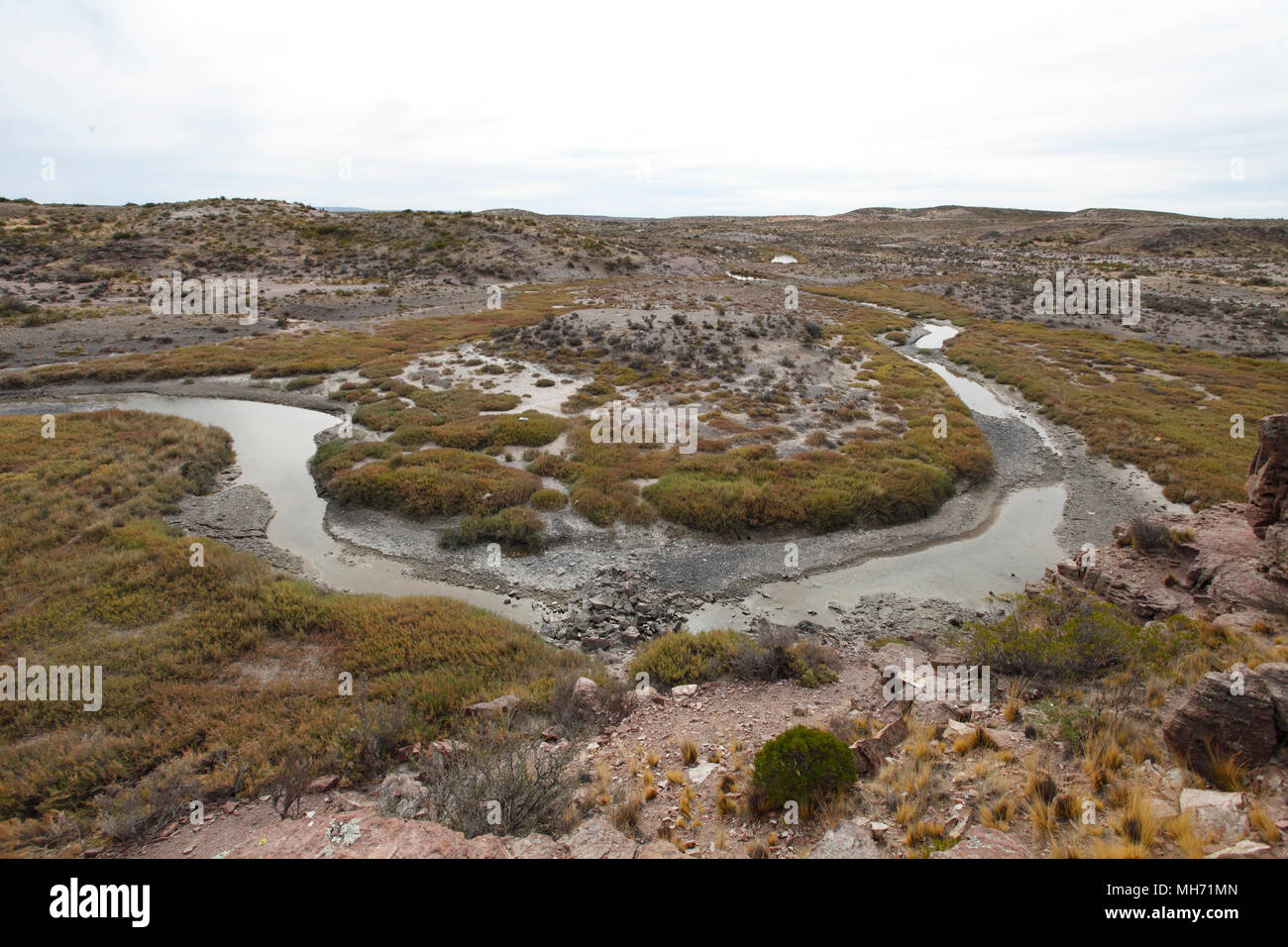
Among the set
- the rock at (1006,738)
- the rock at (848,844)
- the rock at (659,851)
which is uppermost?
the rock at (1006,738)

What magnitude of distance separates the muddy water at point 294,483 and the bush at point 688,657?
408cm

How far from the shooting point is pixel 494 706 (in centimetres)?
1146

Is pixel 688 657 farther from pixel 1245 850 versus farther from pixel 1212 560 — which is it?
pixel 1212 560

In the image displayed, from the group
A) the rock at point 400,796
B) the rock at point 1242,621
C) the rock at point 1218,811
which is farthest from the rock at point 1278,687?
the rock at point 400,796

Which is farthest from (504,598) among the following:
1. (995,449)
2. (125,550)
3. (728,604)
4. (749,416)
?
(995,449)

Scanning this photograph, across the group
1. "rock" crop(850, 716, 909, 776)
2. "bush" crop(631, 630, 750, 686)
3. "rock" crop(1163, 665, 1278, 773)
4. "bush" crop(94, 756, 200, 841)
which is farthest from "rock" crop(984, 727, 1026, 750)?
"bush" crop(94, 756, 200, 841)

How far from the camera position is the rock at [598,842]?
291 inches

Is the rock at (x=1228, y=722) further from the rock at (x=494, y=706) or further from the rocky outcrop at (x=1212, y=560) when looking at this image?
the rock at (x=494, y=706)

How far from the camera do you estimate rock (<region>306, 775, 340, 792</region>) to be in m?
9.41

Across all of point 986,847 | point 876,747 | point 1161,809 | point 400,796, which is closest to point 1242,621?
point 1161,809

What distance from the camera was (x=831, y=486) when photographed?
74.1 feet

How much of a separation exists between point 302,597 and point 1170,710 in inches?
716

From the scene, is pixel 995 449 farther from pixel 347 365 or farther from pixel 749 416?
pixel 347 365

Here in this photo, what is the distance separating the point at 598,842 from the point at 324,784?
16.0 ft
